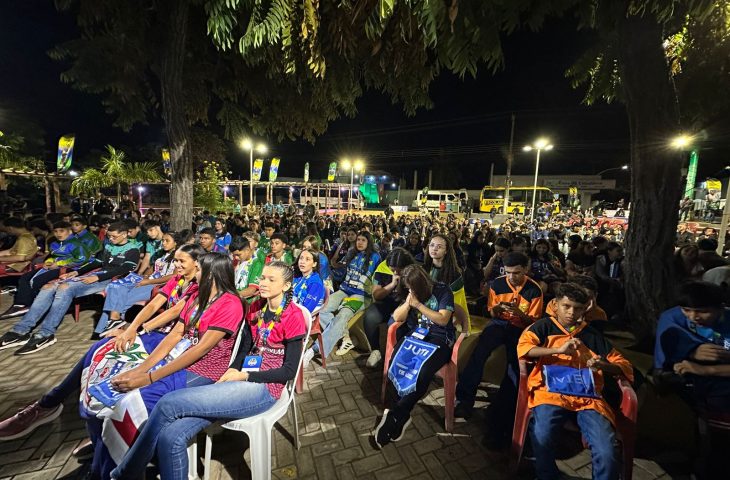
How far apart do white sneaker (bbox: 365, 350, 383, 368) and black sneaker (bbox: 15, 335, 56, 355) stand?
4.50m

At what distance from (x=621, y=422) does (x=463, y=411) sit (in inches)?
52.8

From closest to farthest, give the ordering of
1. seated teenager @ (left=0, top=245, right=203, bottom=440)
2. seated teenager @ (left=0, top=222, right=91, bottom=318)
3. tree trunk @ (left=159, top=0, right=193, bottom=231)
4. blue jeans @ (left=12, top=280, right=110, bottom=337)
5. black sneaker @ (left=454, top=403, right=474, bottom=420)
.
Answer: seated teenager @ (left=0, top=245, right=203, bottom=440) → black sneaker @ (left=454, top=403, right=474, bottom=420) → blue jeans @ (left=12, top=280, right=110, bottom=337) → seated teenager @ (left=0, top=222, right=91, bottom=318) → tree trunk @ (left=159, top=0, right=193, bottom=231)

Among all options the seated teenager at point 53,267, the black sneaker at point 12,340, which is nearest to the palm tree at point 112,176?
the seated teenager at point 53,267

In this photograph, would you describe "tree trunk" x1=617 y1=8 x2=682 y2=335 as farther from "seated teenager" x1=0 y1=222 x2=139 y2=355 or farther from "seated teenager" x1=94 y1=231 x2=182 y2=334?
"seated teenager" x1=0 y1=222 x2=139 y2=355

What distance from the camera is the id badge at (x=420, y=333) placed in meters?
3.12

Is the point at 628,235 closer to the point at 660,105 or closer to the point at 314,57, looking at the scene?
the point at 660,105

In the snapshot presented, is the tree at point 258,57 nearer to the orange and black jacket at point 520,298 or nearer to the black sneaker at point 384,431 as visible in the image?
the orange and black jacket at point 520,298

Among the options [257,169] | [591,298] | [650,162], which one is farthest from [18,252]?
[257,169]

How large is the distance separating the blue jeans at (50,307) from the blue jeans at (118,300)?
1.64 feet

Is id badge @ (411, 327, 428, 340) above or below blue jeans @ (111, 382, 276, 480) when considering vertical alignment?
above

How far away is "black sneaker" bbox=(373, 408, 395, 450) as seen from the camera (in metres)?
2.73

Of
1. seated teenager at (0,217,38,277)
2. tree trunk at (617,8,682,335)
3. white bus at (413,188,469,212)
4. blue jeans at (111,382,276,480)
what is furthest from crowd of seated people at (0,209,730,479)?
white bus at (413,188,469,212)

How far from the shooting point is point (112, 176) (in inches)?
752

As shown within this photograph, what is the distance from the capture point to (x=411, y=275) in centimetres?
309
